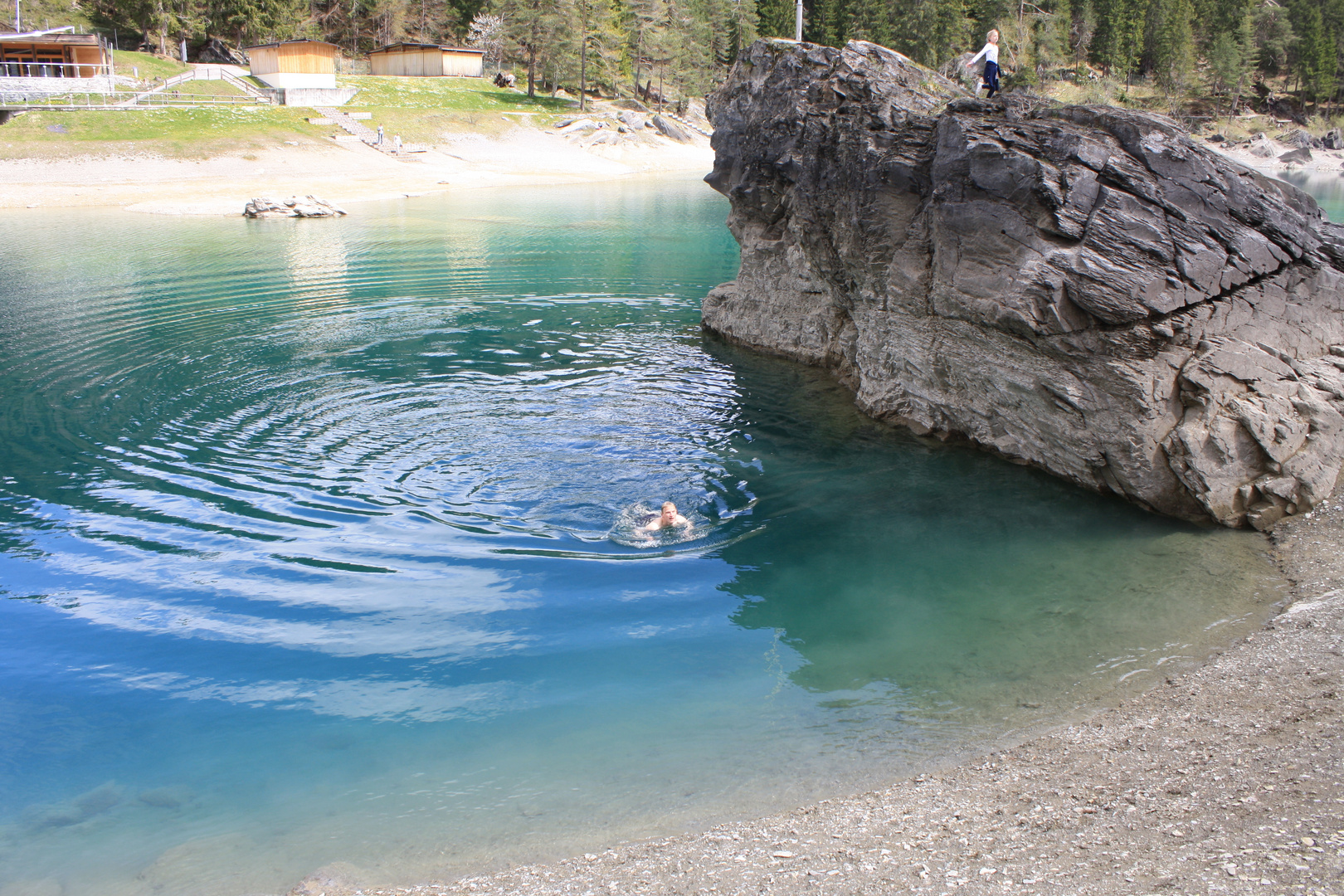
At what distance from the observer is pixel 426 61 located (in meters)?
87.8

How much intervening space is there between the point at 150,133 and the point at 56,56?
25164 millimetres

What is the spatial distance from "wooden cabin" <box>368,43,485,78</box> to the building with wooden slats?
2579cm

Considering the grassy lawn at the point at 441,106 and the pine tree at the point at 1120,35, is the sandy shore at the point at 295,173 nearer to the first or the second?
the grassy lawn at the point at 441,106

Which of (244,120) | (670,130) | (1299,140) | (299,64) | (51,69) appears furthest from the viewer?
(1299,140)

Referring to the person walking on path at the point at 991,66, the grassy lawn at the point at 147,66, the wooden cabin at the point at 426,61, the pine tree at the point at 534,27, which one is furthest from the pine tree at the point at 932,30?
the person walking on path at the point at 991,66

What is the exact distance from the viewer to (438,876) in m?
6.15

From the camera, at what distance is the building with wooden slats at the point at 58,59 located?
2459 inches

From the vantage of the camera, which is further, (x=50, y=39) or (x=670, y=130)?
(x=670, y=130)

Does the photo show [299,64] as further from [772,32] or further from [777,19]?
[777,19]

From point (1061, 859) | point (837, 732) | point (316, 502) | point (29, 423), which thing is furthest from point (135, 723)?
point (29, 423)

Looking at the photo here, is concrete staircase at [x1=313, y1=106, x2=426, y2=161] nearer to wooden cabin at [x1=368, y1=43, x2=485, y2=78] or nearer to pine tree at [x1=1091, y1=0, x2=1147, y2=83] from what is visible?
wooden cabin at [x1=368, y1=43, x2=485, y2=78]

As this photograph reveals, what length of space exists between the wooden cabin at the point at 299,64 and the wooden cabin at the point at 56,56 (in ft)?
39.4

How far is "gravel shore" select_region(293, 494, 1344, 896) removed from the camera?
5.39 metres

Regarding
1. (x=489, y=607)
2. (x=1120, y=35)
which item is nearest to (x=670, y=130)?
(x=1120, y=35)
